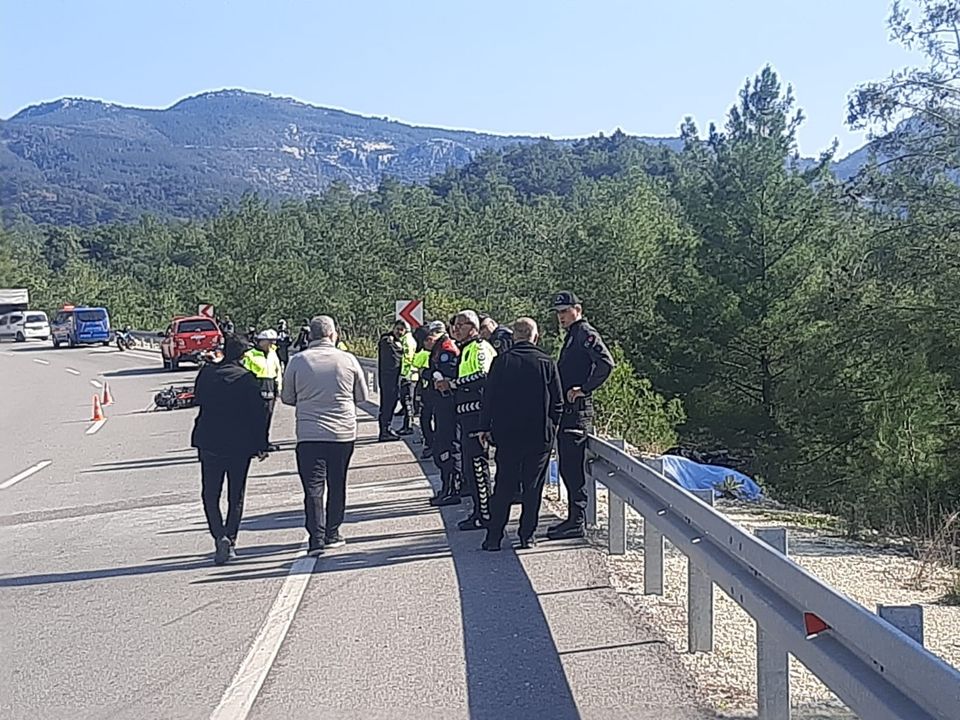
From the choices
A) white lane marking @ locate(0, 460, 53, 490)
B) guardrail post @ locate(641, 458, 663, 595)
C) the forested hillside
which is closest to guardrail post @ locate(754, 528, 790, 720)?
guardrail post @ locate(641, 458, 663, 595)

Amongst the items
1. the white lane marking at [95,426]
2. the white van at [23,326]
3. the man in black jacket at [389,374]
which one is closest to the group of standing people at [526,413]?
the man in black jacket at [389,374]

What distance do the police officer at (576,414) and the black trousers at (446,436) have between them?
2.40 meters

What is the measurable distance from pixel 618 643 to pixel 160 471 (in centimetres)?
1111

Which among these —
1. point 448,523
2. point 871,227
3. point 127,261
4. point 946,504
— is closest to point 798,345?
point 871,227

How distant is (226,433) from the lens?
32.0 ft

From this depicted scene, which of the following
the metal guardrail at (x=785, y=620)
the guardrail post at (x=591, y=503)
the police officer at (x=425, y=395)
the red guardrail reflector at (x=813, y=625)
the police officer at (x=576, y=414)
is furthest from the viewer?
the police officer at (x=425, y=395)

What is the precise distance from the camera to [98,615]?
325 inches

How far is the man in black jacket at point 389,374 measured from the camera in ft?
59.8

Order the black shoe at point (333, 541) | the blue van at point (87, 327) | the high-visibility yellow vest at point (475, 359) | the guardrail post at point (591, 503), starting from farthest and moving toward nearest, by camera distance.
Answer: the blue van at point (87, 327)
the high-visibility yellow vest at point (475, 359)
the guardrail post at point (591, 503)
the black shoe at point (333, 541)

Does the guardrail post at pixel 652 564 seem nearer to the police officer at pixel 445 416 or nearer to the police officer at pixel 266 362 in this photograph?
the police officer at pixel 445 416

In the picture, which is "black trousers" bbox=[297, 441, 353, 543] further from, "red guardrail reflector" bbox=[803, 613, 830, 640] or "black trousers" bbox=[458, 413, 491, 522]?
"red guardrail reflector" bbox=[803, 613, 830, 640]

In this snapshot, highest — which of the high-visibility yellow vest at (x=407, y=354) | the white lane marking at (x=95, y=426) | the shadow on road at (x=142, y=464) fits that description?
the high-visibility yellow vest at (x=407, y=354)

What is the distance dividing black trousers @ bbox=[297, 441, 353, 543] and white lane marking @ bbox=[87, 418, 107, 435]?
14.2 meters

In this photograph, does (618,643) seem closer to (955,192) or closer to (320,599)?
(320,599)
